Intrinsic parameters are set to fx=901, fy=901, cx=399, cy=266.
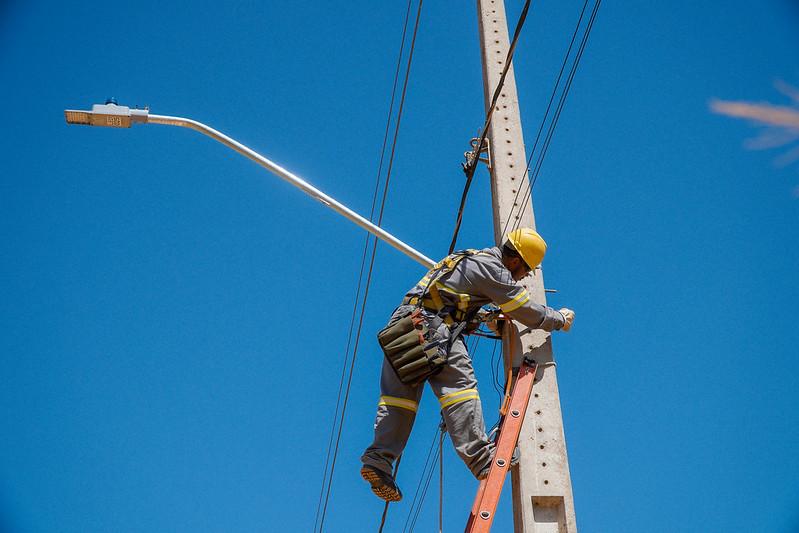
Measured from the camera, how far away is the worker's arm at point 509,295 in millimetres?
5289

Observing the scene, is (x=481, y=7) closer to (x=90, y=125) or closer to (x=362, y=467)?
(x=90, y=125)

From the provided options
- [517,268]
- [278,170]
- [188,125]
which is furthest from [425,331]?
[188,125]

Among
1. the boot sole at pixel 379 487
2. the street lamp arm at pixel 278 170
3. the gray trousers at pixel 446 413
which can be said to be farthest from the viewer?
the street lamp arm at pixel 278 170

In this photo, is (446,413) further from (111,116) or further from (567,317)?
(111,116)

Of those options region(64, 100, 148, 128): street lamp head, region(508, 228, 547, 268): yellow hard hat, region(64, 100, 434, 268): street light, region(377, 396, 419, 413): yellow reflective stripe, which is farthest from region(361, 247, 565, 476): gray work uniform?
region(64, 100, 148, 128): street lamp head

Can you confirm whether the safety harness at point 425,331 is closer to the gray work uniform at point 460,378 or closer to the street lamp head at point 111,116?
the gray work uniform at point 460,378

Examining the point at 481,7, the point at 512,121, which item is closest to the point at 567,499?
the point at 512,121

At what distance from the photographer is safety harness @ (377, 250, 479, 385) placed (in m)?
5.29

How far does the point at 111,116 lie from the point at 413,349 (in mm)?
2908

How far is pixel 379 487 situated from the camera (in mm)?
5371

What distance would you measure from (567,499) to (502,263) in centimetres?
147

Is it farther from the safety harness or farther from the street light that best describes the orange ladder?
the street light

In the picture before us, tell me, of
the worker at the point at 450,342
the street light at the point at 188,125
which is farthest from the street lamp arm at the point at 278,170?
the worker at the point at 450,342

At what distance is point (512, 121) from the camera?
6.09 metres
